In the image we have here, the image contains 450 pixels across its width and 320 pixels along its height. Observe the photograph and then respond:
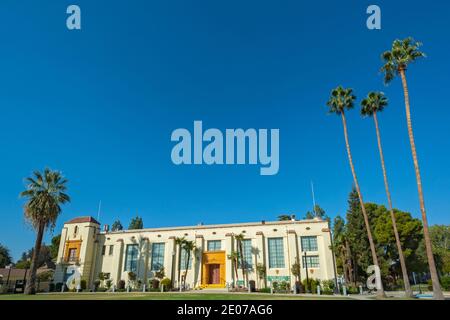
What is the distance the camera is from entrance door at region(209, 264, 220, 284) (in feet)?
121

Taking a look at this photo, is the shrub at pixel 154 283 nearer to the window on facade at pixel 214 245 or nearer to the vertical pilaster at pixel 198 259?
the vertical pilaster at pixel 198 259

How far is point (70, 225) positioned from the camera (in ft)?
144

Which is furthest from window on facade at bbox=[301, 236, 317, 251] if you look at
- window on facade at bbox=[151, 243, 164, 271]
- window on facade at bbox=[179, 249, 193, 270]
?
window on facade at bbox=[151, 243, 164, 271]

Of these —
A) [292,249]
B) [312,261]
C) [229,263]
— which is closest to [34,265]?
[229,263]

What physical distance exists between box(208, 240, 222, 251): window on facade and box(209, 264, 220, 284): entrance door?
2190 mm

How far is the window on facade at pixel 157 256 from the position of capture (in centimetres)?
3950

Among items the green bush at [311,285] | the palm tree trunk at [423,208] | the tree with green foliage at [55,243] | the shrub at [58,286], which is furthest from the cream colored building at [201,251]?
the tree with green foliage at [55,243]

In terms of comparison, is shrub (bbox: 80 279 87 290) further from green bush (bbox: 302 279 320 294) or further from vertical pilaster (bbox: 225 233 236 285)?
green bush (bbox: 302 279 320 294)

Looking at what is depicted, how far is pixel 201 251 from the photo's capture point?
38.2 m

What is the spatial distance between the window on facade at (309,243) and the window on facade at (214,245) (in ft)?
36.5

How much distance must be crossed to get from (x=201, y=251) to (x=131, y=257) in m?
11.2

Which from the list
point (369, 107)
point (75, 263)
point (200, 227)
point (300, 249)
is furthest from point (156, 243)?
point (369, 107)

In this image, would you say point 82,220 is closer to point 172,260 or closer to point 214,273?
point 172,260
